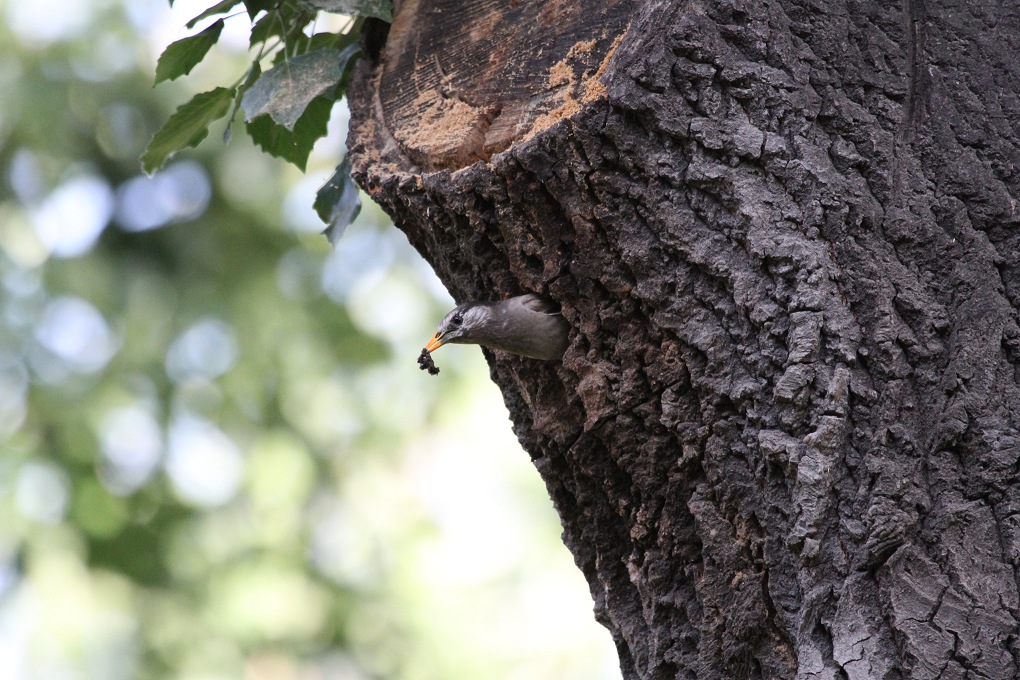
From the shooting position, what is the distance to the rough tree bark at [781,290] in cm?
147

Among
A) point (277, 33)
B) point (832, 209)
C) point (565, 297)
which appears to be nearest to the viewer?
point (832, 209)

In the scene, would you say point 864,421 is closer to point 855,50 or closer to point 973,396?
point 973,396

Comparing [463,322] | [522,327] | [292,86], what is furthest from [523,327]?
[292,86]

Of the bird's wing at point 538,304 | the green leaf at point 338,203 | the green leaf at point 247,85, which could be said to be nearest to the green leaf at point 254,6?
the green leaf at point 247,85

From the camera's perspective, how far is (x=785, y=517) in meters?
1.54

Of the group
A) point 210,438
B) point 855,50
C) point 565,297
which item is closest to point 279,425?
point 210,438

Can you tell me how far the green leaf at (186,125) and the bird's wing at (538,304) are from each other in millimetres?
942

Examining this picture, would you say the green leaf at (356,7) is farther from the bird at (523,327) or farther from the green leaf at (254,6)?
the bird at (523,327)

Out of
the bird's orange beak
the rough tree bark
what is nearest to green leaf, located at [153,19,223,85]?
the rough tree bark

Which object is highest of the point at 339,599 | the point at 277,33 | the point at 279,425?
the point at 277,33

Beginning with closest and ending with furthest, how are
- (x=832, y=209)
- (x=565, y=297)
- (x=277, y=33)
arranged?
(x=832, y=209), (x=565, y=297), (x=277, y=33)

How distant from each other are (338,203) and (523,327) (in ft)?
2.47

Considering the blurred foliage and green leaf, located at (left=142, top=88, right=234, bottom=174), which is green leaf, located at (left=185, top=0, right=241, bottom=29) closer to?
the blurred foliage

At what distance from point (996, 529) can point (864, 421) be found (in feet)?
0.81
